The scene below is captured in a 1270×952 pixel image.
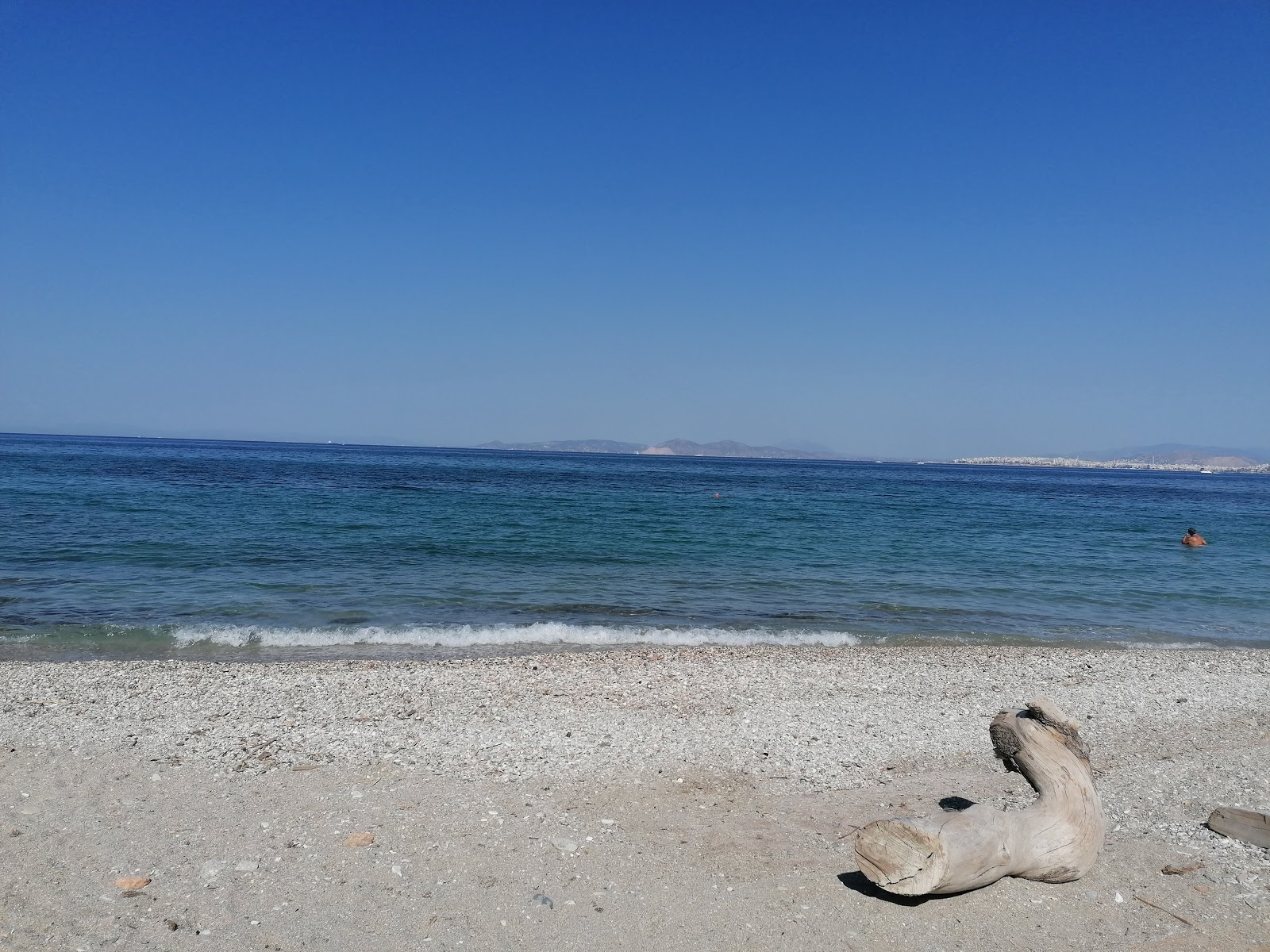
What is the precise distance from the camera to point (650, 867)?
5.95m

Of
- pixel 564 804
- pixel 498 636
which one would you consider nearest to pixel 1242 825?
pixel 564 804

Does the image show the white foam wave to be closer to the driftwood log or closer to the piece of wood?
the piece of wood

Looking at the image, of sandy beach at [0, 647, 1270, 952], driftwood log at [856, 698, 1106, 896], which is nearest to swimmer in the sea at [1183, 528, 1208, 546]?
sandy beach at [0, 647, 1270, 952]

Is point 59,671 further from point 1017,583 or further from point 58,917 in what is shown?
point 1017,583

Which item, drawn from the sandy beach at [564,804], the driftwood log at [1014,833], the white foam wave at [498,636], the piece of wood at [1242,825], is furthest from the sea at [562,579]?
the driftwood log at [1014,833]

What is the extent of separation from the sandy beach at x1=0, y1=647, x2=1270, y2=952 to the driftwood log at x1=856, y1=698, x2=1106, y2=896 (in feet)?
0.77

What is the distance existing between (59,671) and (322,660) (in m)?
3.37

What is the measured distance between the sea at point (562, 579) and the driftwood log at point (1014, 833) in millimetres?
8371

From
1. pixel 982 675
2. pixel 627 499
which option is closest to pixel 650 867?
pixel 982 675

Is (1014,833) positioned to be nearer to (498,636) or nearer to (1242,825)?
(1242,825)

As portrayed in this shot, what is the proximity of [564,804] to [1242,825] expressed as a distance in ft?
18.1

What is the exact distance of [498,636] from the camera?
1463 cm

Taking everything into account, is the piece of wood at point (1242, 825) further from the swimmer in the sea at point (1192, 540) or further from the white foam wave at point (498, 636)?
the swimmer in the sea at point (1192, 540)

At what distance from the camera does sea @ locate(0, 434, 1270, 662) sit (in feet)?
48.4
